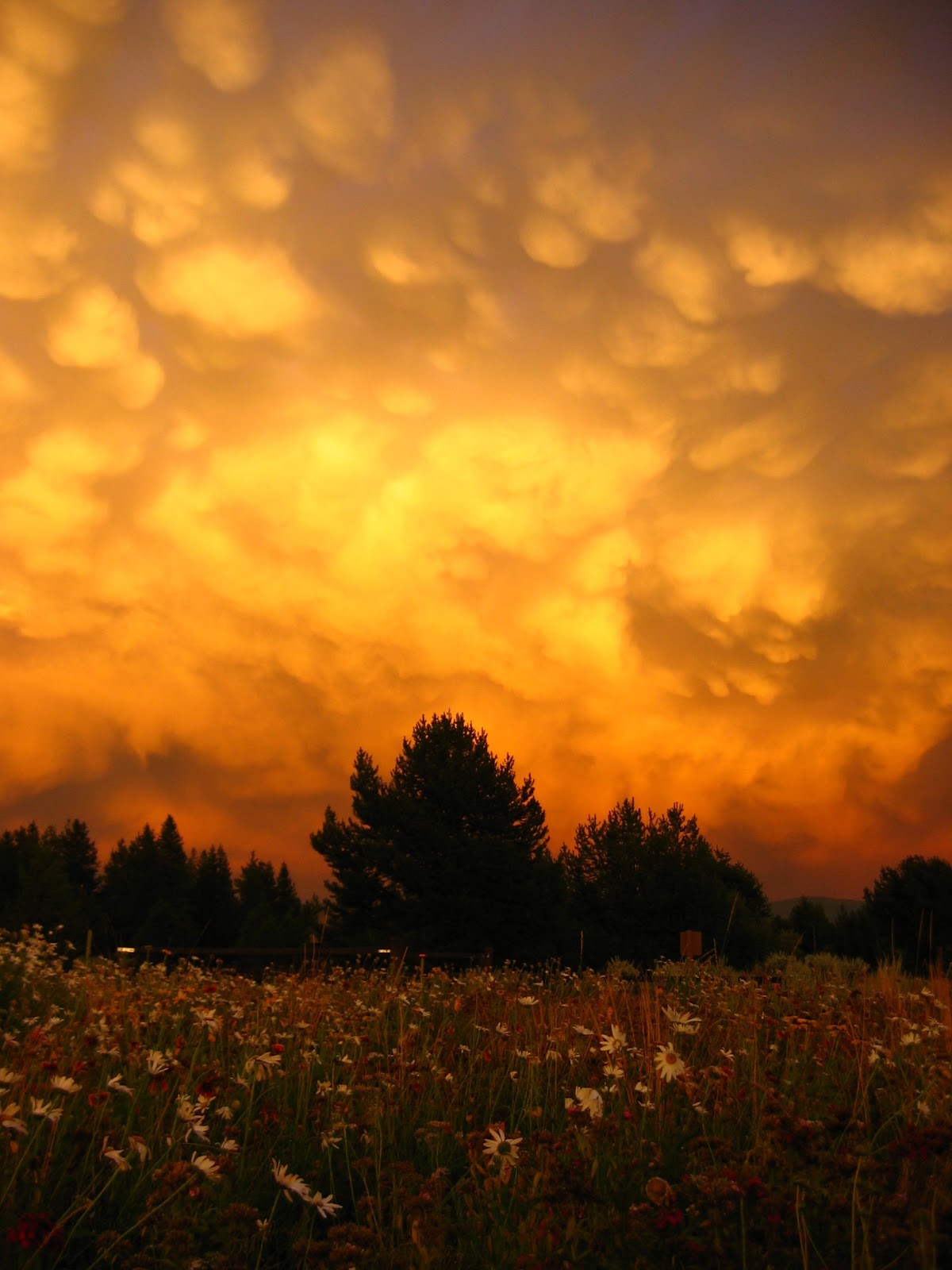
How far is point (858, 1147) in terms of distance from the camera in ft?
9.87

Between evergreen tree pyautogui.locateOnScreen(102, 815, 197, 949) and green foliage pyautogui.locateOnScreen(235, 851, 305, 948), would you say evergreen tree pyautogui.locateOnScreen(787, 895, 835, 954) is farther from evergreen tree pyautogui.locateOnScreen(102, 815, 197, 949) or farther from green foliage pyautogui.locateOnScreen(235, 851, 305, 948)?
evergreen tree pyautogui.locateOnScreen(102, 815, 197, 949)

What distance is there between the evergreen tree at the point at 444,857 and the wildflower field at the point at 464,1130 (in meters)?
24.6

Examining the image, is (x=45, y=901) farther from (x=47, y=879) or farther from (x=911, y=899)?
(x=911, y=899)

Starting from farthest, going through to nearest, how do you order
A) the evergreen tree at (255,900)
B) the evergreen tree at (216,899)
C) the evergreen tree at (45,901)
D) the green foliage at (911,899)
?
the evergreen tree at (216,899)
the evergreen tree at (255,900)
the evergreen tree at (45,901)
the green foliage at (911,899)

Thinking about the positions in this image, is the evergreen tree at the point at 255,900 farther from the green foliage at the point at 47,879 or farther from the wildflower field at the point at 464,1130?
Result: the wildflower field at the point at 464,1130

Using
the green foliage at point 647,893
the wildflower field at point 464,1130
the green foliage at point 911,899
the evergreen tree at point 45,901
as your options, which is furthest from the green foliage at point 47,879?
the wildflower field at point 464,1130

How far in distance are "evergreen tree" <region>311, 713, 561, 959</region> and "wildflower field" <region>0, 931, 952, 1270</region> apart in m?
24.6

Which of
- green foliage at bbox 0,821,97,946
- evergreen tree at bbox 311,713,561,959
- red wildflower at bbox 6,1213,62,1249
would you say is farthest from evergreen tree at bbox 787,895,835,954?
red wildflower at bbox 6,1213,62,1249

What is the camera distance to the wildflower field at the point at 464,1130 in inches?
110

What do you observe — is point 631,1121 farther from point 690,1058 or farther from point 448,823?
point 448,823

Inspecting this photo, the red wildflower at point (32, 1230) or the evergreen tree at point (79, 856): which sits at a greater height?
the evergreen tree at point (79, 856)

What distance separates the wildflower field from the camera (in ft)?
9.19

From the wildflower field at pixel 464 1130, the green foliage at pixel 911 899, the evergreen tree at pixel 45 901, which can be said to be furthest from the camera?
the evergreen tree at pixel 45 901

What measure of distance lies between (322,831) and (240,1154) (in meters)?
32.0
